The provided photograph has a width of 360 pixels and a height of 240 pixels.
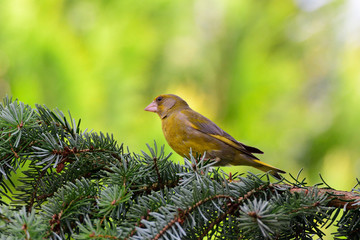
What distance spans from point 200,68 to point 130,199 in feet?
5.64

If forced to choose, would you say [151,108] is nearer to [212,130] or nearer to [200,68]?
[212,130]

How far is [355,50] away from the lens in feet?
8.52

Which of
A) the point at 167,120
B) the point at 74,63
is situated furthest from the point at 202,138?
the point at 74,63

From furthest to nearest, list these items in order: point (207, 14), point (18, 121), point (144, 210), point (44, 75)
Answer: point (207, 14)
point (44, 75)
point (18, 121)
point (144, 210)

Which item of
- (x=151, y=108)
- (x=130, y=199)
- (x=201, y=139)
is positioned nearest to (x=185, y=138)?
(x=201, y=139)

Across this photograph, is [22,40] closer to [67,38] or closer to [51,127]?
[67,38]

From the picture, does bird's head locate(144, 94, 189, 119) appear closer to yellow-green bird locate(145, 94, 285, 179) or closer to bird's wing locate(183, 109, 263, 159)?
yellow-green bird locate(145, 94, 285, 179)

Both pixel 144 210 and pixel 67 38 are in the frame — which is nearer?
pixel 144 210

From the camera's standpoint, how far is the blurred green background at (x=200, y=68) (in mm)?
2049

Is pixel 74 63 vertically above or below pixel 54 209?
above

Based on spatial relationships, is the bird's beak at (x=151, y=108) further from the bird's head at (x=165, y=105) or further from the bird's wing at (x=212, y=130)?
the bird's wing at (x=212, y=130)

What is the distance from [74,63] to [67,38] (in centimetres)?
16

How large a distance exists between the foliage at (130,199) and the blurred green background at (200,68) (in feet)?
2.50

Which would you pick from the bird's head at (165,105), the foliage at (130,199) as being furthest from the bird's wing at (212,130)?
the foliage at (130,199)
